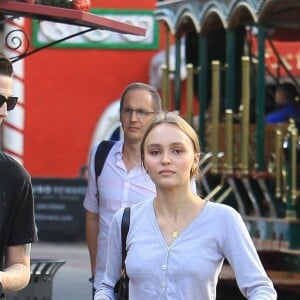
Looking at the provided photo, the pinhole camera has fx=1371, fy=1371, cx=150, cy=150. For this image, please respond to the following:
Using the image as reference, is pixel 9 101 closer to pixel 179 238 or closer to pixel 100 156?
pixel 179 238

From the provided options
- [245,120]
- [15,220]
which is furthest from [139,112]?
[245,120]

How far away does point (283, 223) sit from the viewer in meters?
11.0

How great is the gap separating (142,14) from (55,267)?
15.9 metres

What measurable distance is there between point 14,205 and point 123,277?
0.45 meters

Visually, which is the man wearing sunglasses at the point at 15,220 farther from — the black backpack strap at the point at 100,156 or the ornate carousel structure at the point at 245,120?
the ornate carousel structure at the point at 245,120

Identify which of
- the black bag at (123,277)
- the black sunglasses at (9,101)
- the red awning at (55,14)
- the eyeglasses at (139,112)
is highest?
the red awning at (55,14)

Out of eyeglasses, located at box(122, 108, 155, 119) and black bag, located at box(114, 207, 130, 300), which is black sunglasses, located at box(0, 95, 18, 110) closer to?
black bag, located at box(114, 207, 130, 300)

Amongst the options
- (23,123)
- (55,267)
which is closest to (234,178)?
(55,267)

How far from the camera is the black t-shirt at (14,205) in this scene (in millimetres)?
4625

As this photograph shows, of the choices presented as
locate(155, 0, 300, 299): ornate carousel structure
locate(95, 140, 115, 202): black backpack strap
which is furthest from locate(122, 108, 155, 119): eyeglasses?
locate(155, 0, 300, 299): ornate carousel structure

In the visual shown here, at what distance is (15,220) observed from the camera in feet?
15.3

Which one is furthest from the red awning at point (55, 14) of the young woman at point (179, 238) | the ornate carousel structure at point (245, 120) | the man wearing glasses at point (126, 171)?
the ornate carousel structure at point (245, 120)

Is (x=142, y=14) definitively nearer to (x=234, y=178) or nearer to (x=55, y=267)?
(x=234, y=178)

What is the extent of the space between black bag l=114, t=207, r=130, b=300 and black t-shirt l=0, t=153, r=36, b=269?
32 centimetres
